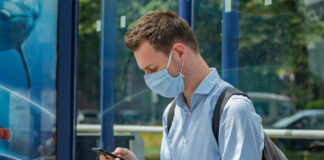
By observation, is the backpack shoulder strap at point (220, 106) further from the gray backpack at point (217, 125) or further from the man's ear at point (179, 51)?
the man's ear at point (179, 51)

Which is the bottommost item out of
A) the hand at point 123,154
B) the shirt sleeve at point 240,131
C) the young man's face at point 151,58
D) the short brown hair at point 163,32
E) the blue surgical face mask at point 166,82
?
the hand at point 123,154

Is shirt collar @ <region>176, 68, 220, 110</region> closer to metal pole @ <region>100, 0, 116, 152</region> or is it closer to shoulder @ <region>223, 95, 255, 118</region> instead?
shoulder @ <region>223, 95, 255, 118</region>

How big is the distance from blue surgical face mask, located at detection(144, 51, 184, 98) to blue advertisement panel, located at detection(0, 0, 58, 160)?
5.49ft

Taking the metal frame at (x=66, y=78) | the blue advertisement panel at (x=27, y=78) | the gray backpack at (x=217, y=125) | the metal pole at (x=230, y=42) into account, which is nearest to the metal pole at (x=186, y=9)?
the metal pole at (x=230, y=42)

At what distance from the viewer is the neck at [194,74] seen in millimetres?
1702

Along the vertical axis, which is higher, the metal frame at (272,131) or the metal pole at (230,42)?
the metal pole at (230,42)

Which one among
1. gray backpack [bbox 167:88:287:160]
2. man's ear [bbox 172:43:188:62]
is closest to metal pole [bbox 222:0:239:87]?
man's ear [bbox 172:43:188:62]

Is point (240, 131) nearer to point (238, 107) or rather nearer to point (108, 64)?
point (238, 107)

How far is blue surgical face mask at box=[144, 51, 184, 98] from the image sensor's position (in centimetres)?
172

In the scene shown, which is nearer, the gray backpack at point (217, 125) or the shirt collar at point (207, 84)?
the gray backpack at point (217, 125)

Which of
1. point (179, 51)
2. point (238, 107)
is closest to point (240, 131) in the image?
point (238, 107)

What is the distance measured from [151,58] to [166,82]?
11 cm

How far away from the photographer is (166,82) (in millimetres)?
1758

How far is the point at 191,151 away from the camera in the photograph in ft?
5.32
